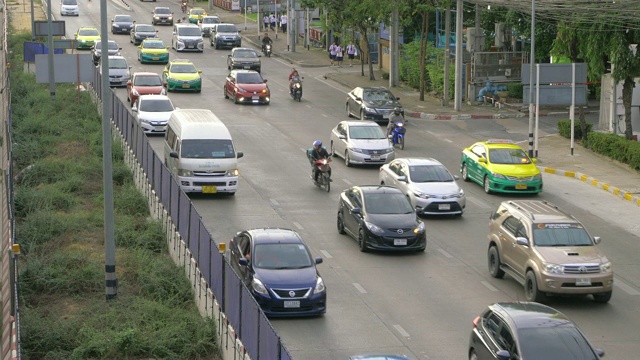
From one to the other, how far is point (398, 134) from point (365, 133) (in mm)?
3780

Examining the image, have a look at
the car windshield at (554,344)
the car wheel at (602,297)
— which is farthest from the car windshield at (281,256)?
the car windshield at (554,344)

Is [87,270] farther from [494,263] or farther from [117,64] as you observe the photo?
[117,64]

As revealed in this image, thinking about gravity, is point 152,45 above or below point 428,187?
above

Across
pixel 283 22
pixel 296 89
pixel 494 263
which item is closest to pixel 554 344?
pixel 494 263

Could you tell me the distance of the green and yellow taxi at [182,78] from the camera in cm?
5775

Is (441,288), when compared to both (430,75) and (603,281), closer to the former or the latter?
(603,281)

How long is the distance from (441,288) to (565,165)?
17.1 m

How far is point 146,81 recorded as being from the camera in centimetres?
5212

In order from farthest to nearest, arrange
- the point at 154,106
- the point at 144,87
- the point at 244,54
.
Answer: the point at 244,54, the point at 144,87, the point at 154,106

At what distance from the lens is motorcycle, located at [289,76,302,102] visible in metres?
57.1

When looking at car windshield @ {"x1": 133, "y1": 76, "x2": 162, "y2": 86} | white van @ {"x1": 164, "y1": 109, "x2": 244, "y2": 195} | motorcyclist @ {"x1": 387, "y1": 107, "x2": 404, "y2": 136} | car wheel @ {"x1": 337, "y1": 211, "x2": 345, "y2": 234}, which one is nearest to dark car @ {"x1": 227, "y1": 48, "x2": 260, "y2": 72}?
car windshield @ {"x1": 133, "y1": 76, "x2": 162, "y2": 86}

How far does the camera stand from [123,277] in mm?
26812

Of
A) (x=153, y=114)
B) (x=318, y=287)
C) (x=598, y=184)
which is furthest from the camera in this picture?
(x=153, y=114)

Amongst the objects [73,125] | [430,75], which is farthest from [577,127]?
[73,125]
